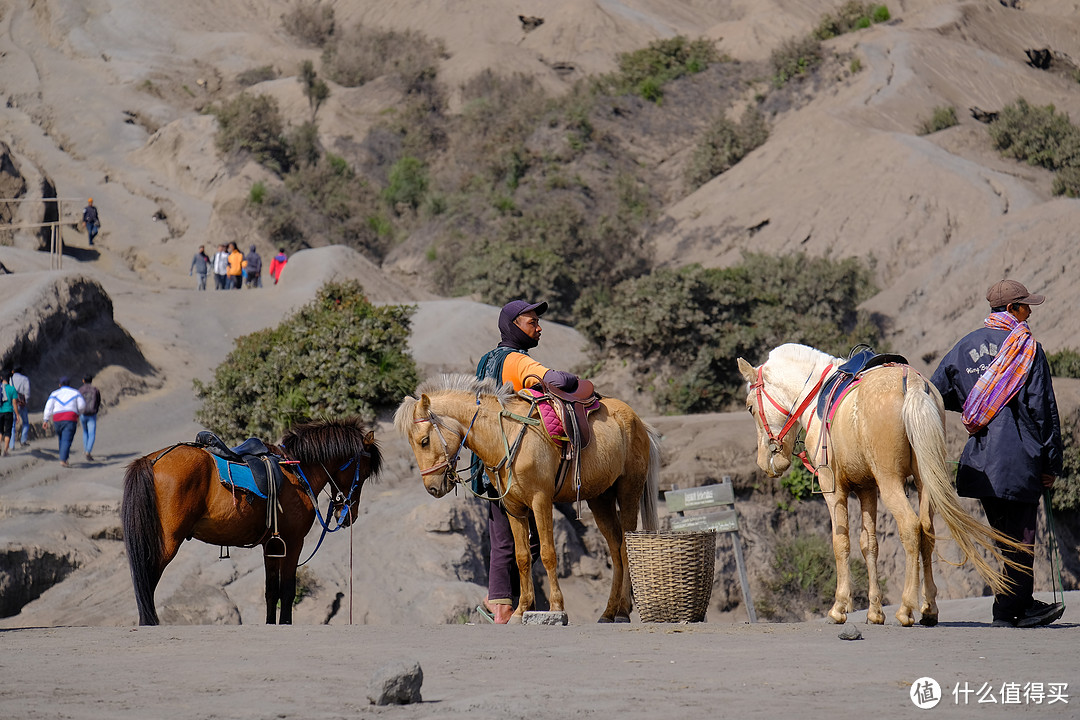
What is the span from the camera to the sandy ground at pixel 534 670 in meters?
4.65

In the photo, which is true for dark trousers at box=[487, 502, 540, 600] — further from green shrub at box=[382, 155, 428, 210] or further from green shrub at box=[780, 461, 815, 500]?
green shrub at box=[382, 155, 428, 210]

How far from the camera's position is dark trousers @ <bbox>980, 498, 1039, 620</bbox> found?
24.8ft

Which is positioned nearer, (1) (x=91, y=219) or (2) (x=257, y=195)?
(1) (x=91, y=219)

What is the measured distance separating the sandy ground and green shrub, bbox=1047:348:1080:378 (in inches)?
505

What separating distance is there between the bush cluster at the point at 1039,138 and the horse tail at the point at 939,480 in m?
28.6

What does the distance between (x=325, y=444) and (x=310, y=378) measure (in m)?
7.42

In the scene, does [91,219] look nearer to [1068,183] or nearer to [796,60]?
[796,60]

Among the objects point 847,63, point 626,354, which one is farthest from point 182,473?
point 847,63

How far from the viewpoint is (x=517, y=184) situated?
40.6 m

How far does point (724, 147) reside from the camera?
131 ft

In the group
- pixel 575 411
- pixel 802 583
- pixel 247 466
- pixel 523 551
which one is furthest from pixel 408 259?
pixel 523 551

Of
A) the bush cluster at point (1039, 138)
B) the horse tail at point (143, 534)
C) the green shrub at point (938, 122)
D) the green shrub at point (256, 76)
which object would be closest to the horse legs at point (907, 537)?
the horse tail at point (143, 534)

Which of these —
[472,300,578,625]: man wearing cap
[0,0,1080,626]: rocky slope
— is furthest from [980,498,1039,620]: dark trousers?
[0,0,1080,626]: rocky slope

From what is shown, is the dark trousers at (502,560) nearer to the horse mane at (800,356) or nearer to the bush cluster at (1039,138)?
the horse mane at (800,356)
